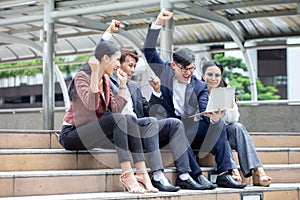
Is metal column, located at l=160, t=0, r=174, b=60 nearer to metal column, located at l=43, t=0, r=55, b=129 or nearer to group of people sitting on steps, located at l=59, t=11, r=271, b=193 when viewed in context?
metal column, located at l=43, t=0, r=55, b=129

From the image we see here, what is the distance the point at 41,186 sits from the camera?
4.02 m

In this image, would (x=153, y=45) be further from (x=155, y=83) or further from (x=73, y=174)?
(x=73, y=174)

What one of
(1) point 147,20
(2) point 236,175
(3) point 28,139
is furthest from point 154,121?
(1) point 147,20

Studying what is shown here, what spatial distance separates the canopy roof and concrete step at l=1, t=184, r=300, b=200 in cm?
297

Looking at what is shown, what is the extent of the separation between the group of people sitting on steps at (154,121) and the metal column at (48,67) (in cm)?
301

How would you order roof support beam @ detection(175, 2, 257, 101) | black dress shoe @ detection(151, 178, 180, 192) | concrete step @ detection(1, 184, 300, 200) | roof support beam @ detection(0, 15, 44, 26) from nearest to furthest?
concrete step @ detection(1, 184, 300, 200) < black dress shoe @ detection(151, 178, 180, 192) < roof support beam @ detection(175, 2, 257, 101) < roof support beam @ detection(0, 15, 44, 26)

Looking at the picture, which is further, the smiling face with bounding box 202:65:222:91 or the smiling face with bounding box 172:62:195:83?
the smiling face with bounding box 202:65:222:91

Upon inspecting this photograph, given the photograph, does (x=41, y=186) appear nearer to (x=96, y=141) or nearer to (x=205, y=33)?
(x=96, y=141)

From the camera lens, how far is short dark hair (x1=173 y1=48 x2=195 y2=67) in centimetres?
469

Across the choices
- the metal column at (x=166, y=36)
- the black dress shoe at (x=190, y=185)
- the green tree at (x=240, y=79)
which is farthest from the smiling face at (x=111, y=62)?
the green tree at (x=240, y=79)

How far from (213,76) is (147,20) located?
17.8ft

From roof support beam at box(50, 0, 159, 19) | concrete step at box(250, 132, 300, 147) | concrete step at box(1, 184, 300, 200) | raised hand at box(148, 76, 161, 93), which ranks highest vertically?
roof support beam at box(50, 0, 159, 19)

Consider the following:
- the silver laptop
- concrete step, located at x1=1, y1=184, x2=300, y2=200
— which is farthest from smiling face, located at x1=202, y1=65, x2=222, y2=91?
concrete step, located at x1=1, y1=184, x2=300, y2=200

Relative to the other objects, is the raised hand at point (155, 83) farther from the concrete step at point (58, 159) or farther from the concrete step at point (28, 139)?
the concrete step at point (28, 139)
